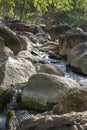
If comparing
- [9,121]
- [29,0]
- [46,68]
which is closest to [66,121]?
[9,121]

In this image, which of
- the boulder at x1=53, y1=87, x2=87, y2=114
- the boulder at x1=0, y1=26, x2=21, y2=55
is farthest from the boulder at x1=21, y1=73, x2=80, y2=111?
the boulder at x1=0, y1=26, x2=21, y2=55

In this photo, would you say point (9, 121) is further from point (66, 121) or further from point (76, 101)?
point (66, 121)

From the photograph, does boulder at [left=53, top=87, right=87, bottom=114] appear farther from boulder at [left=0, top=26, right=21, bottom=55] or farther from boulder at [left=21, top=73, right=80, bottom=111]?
boulder at [left=0, top=26, right=21, bottom=55]

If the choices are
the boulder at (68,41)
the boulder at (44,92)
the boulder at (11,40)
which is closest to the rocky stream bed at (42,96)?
the boulder at (44,92)

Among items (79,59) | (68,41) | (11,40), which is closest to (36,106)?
(79,59)

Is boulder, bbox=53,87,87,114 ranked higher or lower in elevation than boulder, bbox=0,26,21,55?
higher

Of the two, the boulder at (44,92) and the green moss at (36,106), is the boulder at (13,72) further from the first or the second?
the green moss at (36,106)

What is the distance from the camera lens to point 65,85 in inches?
379

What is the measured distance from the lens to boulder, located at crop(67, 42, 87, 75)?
14.6m

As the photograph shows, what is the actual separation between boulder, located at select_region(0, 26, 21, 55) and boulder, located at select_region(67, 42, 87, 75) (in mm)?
2881

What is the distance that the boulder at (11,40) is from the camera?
1702 cm

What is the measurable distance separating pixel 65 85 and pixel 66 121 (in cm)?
437

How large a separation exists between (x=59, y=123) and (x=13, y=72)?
5.61m

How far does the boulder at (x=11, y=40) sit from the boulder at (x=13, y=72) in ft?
17.4
